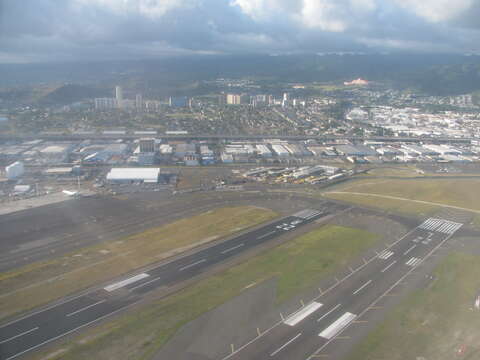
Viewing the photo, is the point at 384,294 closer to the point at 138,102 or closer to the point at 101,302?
the point at 101,302

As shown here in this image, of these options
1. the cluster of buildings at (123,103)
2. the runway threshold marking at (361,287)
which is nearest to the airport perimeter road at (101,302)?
the runway threshold marking at (361,287)

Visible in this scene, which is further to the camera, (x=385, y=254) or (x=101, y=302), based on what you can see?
(x=385, y=254)

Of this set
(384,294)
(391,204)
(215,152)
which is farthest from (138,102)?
(384,294)

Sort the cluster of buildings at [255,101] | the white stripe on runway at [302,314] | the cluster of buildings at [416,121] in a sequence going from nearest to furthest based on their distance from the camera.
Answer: the white stripe on runway at [302,314]
the cluster of buildings at [416,121]
the cluster of buildings at [255,101]

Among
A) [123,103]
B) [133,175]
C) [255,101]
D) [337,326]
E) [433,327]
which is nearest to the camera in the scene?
[337,326]

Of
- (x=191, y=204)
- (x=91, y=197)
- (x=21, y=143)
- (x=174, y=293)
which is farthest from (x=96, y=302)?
(x=21, y=143)

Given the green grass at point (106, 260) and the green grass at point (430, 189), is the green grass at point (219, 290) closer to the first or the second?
the green grass at point (106, 260)

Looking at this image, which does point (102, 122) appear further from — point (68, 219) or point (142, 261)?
point (142, 261)

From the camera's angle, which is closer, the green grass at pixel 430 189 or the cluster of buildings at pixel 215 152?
the green grass at pixel 430 189
